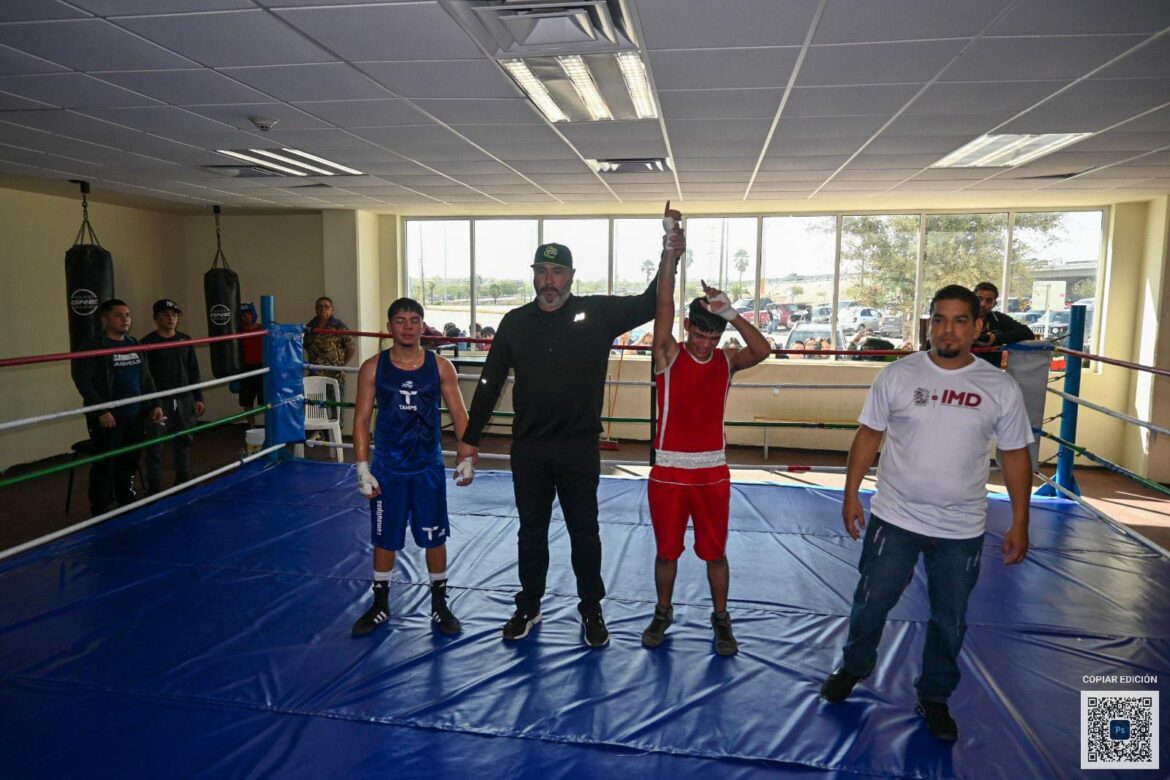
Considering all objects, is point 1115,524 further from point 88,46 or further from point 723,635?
point 88,46

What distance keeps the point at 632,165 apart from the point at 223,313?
5068mm

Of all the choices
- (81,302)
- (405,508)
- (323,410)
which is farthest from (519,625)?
(81,302)

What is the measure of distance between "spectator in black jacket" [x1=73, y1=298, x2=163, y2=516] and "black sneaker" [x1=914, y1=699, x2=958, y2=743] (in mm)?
4378

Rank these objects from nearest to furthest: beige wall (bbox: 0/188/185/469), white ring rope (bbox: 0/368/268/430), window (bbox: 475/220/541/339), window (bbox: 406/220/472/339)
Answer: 1. white ring rope (bbox: 0/368/268/430)
2. beige wall (bbox: 0/188/185/469)
3. window (bbox: 475/220/541/339)
4. window (bbox: 406/220/472/339)

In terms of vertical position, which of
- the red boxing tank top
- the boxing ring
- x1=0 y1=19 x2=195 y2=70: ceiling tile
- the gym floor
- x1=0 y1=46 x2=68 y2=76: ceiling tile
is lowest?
the gym floor

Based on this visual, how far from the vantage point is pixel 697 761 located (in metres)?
1.92

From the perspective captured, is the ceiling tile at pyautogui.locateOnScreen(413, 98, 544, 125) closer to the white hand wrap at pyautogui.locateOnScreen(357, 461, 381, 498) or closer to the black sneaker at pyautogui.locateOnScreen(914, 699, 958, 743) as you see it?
the white hand wrap at pyautogui.locateOnScreen(357, 461, 381, 498)

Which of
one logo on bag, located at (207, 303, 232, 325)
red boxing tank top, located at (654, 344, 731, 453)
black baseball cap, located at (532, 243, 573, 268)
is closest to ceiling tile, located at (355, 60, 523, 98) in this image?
black baseball cap, located at (532, 243, 573, 268)

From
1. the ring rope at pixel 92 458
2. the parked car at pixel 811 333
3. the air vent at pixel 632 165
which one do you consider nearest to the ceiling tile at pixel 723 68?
the air vent at pixel 632 165

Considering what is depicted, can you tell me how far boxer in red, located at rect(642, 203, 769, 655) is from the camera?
2.43m

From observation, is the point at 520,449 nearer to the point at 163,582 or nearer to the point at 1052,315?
the point at 163,582

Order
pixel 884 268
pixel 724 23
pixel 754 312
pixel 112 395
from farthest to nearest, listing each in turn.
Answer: pixel 754 312 → pixel 884 268 → pixel 112 395 → pixel 724 23

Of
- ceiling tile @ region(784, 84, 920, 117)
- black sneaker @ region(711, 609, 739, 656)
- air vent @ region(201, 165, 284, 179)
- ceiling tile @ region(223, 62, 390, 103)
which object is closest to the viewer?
black sneaker @ region(711, 609, 739, 656)

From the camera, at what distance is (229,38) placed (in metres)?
2.93
